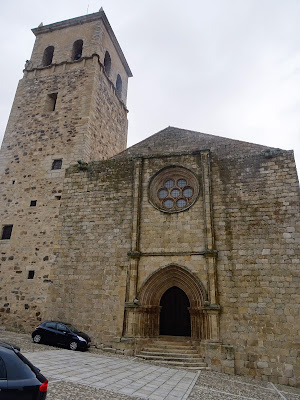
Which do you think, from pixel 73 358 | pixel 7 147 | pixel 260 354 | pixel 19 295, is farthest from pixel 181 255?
pixel 7 147

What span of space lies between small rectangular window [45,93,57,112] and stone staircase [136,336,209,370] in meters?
12.0

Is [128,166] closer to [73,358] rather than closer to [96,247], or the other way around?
[96,247]

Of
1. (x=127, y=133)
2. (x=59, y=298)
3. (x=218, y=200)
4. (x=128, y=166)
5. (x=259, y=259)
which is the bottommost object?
(x=59, y=298)

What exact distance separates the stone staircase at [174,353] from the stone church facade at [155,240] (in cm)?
24

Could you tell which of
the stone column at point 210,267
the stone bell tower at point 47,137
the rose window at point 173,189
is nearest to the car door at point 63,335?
the stone bell tower at point 47,137

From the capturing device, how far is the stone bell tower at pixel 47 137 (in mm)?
11359

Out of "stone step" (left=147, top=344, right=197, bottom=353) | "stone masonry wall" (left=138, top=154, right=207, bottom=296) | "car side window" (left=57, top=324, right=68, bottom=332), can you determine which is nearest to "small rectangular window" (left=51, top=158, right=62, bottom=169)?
"stone masonry wall" (left=138, top=154, right=207, bottom=296)

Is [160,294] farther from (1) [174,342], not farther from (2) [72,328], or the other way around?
(2) [72,328]

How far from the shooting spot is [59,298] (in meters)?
10.5

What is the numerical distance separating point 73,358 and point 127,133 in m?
14.0

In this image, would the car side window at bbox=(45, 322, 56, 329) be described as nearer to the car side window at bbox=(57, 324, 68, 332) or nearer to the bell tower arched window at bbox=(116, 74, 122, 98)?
the car side window at bbox=(57, 324, 68, 332)

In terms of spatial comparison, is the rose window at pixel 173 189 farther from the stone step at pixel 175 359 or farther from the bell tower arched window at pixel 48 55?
the bell tower arched window at pixel 48 55

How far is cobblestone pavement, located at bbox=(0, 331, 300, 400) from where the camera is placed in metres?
4.79

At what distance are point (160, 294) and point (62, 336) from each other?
3.40 meters
